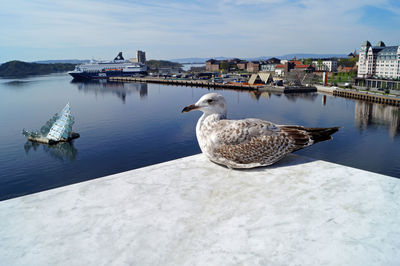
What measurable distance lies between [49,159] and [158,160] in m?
10.1

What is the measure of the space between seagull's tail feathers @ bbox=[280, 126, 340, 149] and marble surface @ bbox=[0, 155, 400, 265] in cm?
95

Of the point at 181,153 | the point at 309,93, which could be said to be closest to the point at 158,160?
the point at 181,153

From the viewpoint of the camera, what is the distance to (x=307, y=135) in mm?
7406

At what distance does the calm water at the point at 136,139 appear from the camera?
22.2 meters

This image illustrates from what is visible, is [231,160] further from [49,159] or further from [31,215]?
[49,159]

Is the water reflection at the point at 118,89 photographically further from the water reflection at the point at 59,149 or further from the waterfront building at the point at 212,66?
the waterfront building at the point at 212,66

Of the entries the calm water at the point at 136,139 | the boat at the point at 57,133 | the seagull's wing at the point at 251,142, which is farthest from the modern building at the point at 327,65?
the seagull's wing at the point at 251,142

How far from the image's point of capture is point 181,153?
25.4 m

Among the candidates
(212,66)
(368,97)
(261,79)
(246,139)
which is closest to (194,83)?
(261,79)

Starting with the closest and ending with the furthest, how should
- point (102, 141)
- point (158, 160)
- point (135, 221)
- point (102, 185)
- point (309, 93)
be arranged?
point (135, 221) < point (102, 185) < point (158, 160) < point (102, 141) < point (309, 93)

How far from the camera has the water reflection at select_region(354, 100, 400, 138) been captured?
35.6 metres

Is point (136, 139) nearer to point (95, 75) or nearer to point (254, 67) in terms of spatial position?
point (95, 75)

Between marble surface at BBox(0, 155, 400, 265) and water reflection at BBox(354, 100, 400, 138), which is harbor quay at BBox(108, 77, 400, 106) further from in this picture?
marble surface at BBox(0, 155, 400, 265)

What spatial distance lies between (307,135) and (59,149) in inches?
1048
